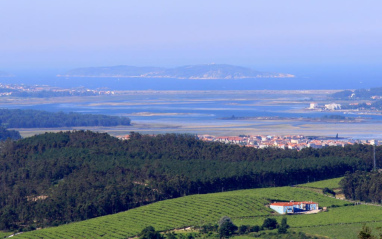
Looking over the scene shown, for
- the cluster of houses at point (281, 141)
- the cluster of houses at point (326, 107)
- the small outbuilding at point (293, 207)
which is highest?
the cluster of houses at point (326, 107)

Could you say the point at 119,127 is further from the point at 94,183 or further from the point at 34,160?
the point at 94,183

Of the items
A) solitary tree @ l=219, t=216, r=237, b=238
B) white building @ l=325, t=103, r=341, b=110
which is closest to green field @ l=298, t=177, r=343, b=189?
solitary tree @ l=219, t=216, r=237, b=238

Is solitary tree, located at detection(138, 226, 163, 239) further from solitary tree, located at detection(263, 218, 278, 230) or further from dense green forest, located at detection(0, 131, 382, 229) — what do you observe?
dense green forest, located at detection(0, 131, 382, 229)

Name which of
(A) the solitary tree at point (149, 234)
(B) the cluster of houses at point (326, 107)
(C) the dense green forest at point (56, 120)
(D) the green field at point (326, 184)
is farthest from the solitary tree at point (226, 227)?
(B) the cluster of houses at point (326, 107)

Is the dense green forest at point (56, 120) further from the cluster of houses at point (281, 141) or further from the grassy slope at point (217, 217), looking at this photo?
the grassy slope at point (217, 217)

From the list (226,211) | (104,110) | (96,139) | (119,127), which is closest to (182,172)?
(226,211)

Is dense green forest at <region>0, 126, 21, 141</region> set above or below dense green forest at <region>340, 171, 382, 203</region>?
above
